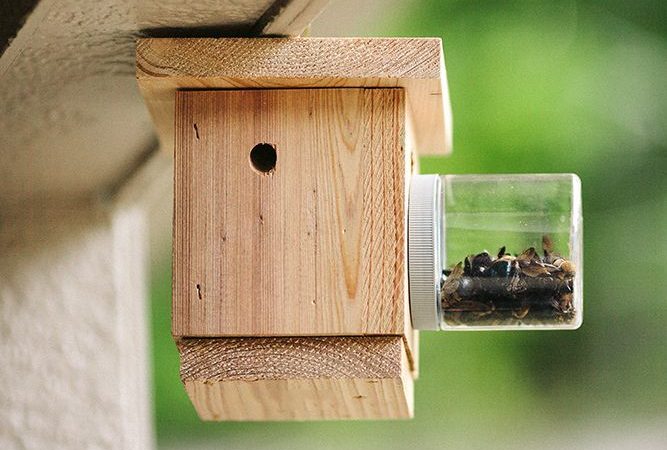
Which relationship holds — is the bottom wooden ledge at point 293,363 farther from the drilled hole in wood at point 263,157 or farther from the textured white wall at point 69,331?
the textured white wall at point 69,331

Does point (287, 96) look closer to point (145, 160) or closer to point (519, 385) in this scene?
point (145, 160)

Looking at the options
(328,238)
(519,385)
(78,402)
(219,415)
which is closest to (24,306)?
(78,402)

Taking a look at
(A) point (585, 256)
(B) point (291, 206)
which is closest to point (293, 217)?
(B) point (291, 206)

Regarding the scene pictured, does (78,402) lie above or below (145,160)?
below

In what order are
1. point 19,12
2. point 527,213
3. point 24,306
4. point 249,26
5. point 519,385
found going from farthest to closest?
1. point 519,385
2. point 24,306
3. point 527,213
4. point 249,26
5. point 19,12

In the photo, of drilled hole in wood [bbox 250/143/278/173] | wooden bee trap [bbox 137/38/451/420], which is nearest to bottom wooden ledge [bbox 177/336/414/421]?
wooden bee trap [bbox 137/38/451/420]

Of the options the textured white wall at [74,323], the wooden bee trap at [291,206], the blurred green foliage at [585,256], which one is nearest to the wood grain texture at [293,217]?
the wooden bee trap at [291,206]

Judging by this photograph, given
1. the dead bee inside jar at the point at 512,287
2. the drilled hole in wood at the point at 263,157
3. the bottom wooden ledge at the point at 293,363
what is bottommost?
the bottom wooden ledge at the point at 293,363

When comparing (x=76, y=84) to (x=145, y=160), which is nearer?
(x=76, y=84)

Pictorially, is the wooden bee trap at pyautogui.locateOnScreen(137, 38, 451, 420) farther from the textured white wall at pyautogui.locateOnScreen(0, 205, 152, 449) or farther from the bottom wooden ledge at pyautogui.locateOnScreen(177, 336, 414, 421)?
the textured white wall at pyautogui.locateOnScreen(0, 205, 152, 449)
